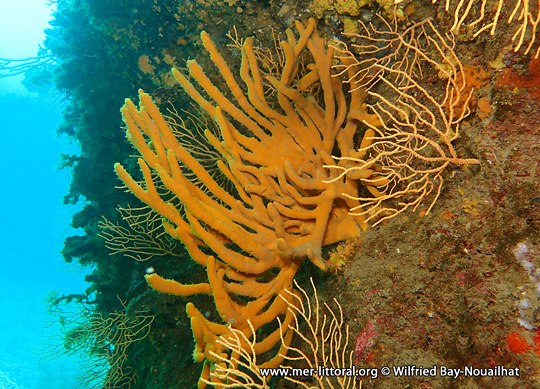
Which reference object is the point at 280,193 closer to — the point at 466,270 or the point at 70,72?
the point at 466,270

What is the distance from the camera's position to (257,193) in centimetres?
218

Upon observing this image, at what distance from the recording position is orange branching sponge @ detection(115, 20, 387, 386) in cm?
190

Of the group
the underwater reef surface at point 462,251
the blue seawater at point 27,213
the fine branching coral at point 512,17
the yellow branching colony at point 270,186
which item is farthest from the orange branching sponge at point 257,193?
the blue seawater at point 27,213

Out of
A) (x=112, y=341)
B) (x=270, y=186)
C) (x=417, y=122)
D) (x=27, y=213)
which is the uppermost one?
→ (x=27, y=213)

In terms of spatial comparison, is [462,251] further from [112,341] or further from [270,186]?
[112,341]

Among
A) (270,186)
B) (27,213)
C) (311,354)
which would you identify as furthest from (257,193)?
(27,213)

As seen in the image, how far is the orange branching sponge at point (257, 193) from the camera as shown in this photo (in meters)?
1.90

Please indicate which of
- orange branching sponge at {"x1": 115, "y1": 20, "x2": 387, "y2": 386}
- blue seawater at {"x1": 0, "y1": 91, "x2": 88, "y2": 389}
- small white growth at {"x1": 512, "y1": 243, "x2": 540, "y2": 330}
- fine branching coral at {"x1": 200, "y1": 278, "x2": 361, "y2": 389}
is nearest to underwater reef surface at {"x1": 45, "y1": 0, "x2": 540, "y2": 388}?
small white growth at {"x1": 512, "y1": 243, "x2": 540, "y2": 330}

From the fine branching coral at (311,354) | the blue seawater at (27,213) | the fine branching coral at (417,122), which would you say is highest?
the blue seawater at (27,213)

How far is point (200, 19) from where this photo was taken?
468 cm

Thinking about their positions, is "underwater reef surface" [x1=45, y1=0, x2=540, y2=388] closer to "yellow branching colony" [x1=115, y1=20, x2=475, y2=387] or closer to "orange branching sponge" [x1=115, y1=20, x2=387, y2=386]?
"yellow branching colony" [x1=115, y1=20, x2=475, y2=387]

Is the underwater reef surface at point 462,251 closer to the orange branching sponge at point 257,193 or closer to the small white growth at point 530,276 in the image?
the small white growth at point 530,276

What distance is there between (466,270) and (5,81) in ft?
279

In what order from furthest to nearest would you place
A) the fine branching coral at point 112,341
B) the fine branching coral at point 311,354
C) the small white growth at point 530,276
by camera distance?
the fine branching coral at point 112,341
the fine branching coral at point 311,354
the small white growth at point 530,276
